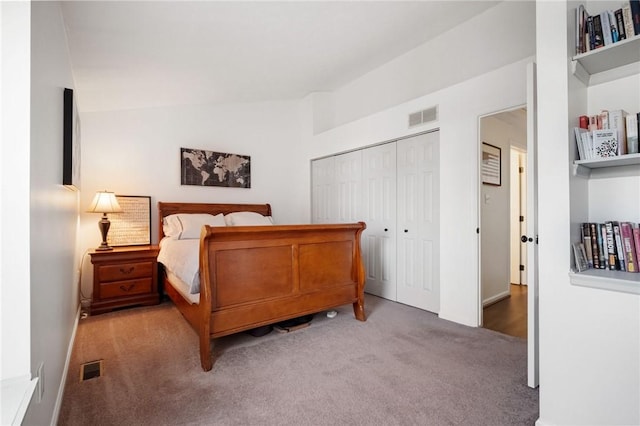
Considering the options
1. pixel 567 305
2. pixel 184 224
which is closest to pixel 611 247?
pixel 567 305

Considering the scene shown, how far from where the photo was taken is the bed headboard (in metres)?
3.94

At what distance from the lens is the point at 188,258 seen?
2.47m

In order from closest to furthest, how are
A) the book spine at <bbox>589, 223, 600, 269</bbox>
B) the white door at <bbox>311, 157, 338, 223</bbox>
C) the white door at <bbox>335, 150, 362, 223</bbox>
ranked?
the book spine at <bbox>589, 223, 600, 269</bbox> < the white door at <bbox>335, 150, 362, 223</bbox> < the white door at <bbox>311, 157, 338, 223</bbox>

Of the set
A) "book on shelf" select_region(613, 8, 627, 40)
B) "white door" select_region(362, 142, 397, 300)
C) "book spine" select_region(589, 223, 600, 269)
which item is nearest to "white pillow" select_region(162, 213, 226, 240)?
"white door" select_region(362, 142, 397, 300)

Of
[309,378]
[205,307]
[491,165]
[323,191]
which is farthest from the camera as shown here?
[323,191]

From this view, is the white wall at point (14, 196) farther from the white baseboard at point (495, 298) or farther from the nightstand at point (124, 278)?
the white baseboard at point (495, 298)

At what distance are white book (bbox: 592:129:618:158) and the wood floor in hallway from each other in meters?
1.87

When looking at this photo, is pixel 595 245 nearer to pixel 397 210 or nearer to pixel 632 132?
pixel 632 132

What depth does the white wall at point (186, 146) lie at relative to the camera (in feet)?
11.9

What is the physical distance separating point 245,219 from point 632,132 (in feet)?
12.6

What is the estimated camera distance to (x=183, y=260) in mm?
2646

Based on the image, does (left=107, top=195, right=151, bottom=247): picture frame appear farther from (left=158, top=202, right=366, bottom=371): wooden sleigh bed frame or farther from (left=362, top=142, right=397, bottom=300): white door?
(left=362, top=142, right=397, bottom=300): white door

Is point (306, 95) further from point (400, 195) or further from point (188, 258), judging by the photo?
point (188, 258)

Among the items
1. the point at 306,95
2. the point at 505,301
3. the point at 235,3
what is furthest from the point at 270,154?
the point at 505,301
